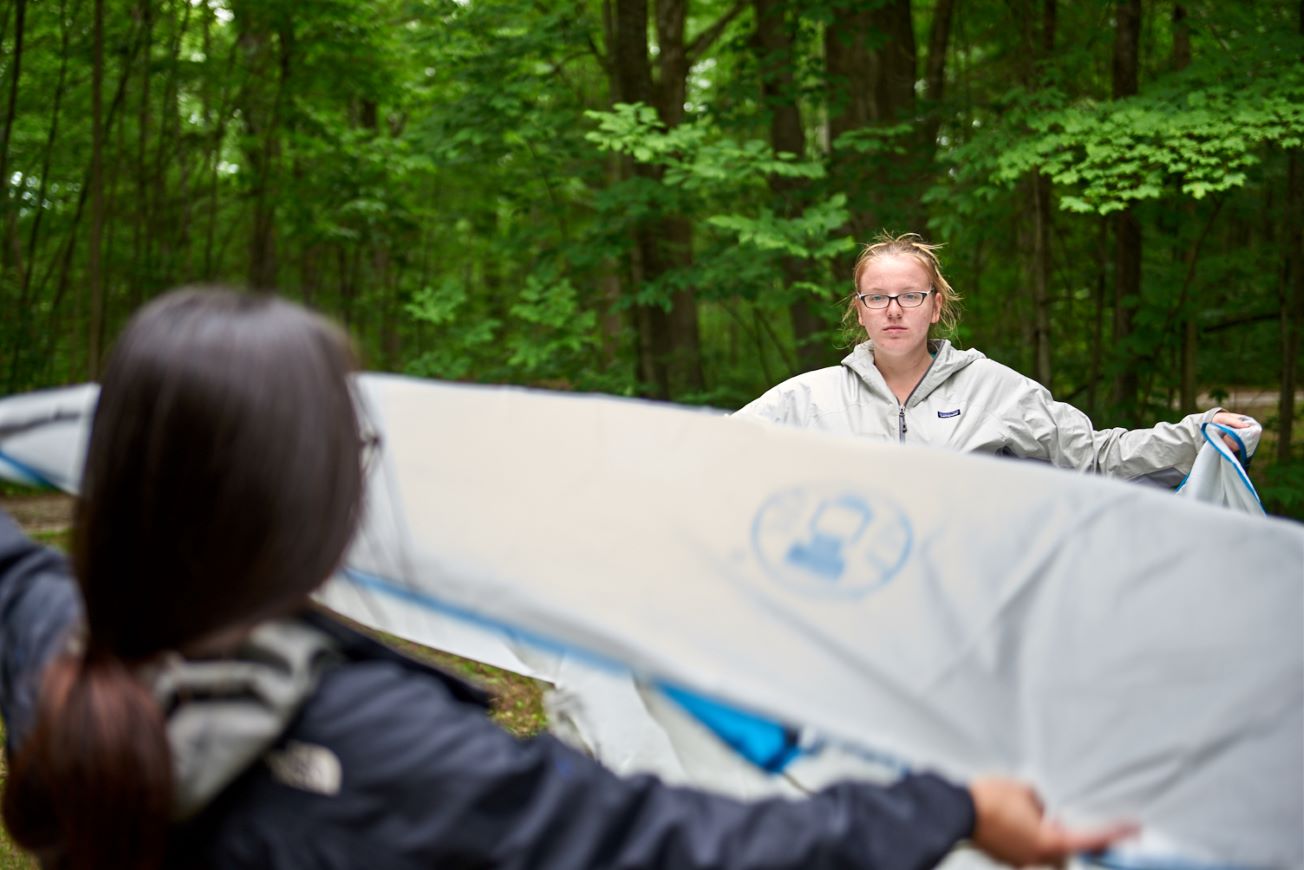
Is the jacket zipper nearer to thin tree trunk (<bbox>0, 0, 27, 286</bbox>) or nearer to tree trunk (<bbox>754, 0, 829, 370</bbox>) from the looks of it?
tree trunk (<bbox>754, 0, 829, 370</bbox>)

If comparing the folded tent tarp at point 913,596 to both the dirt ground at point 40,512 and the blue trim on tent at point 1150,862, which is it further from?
the dirt ground at point 40,512

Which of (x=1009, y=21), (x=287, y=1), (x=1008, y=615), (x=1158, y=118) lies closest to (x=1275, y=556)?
(x=1008, y=615)

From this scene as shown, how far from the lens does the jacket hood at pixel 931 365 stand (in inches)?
137

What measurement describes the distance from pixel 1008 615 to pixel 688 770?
989 mm

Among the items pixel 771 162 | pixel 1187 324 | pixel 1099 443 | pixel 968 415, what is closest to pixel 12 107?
pixel 771 162

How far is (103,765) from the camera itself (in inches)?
40.9

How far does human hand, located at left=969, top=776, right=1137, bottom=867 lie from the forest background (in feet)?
18.7

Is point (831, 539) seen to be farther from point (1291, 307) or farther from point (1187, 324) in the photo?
point (1291, 307)

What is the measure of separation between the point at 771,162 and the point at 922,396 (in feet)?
14.1

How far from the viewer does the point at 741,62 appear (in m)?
9.12

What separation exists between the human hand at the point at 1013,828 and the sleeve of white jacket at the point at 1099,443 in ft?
7.07

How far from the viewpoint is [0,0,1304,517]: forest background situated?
280 inches

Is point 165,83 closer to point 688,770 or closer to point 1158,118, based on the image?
point 1158,118

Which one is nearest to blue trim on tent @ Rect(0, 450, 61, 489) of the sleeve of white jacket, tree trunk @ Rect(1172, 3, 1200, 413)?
the sleeve of white jacket
